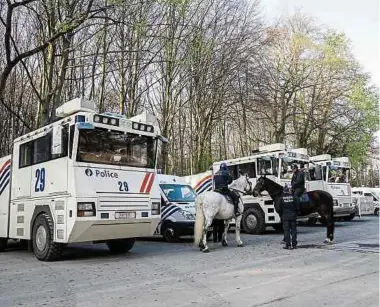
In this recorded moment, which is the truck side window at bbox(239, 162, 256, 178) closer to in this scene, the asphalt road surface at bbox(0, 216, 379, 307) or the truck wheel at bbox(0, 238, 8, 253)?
the asphalt road surface at bbox(0, 216, 379, 307)

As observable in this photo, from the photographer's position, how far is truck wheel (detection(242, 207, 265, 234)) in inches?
652

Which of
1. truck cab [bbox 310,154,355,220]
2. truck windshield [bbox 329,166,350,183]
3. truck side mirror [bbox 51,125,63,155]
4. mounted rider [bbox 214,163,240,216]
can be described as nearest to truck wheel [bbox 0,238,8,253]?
truck side mirror [bbox 51,125,63,155]

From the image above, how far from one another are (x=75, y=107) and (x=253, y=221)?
9104mm

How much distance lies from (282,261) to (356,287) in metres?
2.82

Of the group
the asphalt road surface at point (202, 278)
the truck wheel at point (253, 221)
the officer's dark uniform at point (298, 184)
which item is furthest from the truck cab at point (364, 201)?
the asphalt road surface at point (202, 278)

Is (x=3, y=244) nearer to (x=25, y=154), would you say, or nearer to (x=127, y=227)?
(x=25, y=154)

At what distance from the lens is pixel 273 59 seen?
104 ft

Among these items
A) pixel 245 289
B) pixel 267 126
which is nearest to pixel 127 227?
pixel 245 289

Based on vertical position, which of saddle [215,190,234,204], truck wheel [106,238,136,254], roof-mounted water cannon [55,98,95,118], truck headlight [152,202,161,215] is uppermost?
roof-mounted water cannon [55,98,95,118]

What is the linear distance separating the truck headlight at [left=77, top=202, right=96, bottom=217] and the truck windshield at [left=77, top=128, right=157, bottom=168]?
104 cm

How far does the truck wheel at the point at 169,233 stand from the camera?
14227 millimetres

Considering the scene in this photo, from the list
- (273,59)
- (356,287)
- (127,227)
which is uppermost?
(273,59)

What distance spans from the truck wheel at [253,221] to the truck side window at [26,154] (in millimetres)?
8768

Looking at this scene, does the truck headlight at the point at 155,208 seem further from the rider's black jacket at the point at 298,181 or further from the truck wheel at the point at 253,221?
the truck wheel at the point at 253,221
